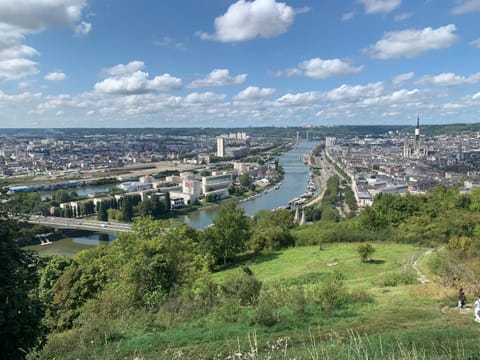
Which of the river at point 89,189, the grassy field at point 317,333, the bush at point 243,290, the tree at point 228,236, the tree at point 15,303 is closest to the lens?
the tree at point 15,303

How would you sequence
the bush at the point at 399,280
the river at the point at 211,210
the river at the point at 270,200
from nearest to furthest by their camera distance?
the bush at the point at 399,280 < the river at the point at 211,210 < the river at the point at 270,200

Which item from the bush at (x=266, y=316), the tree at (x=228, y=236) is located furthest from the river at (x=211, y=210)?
the bush at (x=266, y=316)

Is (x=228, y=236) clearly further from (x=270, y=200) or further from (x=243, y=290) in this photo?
(x=270, y=200)

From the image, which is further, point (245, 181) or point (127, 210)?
point (245, 181)

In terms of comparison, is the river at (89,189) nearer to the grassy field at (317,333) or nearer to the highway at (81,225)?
the highway at (81,225)

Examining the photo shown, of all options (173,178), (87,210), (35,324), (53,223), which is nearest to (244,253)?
(35,324)

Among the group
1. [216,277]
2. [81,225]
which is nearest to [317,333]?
[216,277]

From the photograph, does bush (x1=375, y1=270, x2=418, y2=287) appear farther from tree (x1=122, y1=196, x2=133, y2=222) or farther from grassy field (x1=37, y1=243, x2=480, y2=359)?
tree (x1=122, y1=196, x2=133, y2=222)
